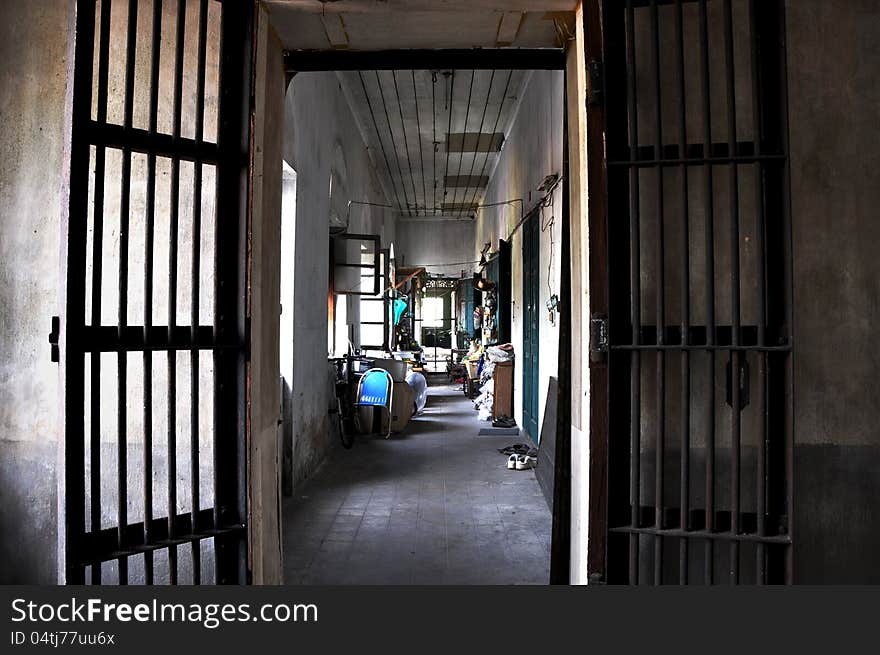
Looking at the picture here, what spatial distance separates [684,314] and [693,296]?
17 cm

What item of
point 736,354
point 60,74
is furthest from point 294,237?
point 736,354

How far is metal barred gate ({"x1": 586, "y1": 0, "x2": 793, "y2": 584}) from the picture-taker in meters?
2.06

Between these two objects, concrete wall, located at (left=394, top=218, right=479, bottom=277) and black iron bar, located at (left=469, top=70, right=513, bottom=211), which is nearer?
black iron bar, located at (left=469, top=70, right=513, bottom=211)

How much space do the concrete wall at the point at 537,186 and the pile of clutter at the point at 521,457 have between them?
399 millimetres

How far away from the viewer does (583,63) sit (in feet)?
7.24

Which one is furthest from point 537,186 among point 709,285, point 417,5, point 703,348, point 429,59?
point 703,348

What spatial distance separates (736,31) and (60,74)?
109 inches

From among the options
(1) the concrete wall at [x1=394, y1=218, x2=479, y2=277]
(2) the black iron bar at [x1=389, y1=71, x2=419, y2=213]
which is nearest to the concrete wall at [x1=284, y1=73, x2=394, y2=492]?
(2) the black iron bar at [x1=389, y1=71, x2=419, y2=213]

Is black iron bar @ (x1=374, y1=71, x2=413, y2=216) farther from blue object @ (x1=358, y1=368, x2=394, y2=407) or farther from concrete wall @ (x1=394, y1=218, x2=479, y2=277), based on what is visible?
blue object @ (x1=358, y1=368, x2=394, y2=407)

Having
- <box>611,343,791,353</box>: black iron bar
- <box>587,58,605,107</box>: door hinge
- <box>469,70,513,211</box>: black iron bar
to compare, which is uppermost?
<box>469,70,513,211</box>: black iron bar

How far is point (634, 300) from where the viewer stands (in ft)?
6.82

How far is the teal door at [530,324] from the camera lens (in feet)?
22.2

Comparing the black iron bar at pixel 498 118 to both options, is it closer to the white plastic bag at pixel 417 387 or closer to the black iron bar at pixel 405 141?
the black iron bar at pixel 405 141

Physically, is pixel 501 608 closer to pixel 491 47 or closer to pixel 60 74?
pixel 491 47
